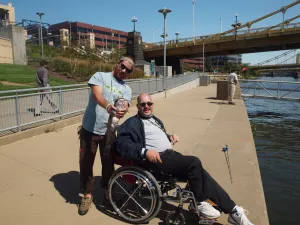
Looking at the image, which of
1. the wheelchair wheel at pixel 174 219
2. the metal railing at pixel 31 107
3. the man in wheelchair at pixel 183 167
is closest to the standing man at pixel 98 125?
the man in wheelchair at pixel 183 167

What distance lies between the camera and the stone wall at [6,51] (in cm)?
2560

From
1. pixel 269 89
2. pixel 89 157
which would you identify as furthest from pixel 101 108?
pixel 269 89

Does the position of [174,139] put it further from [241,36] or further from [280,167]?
[241,36]

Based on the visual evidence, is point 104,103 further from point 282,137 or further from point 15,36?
point 15,36

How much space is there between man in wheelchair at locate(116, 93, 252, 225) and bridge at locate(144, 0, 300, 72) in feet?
133

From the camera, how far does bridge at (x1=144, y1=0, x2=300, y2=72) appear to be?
38.5m

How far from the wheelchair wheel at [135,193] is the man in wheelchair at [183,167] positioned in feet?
0.51

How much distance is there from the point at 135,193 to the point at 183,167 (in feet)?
2.04

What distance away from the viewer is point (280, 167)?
22.1 ft

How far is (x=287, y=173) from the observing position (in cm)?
630

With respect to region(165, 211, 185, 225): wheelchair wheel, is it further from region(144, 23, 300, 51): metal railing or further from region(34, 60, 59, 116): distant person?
region(144, 23, 300, 51): metal railing

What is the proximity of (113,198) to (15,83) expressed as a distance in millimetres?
14490

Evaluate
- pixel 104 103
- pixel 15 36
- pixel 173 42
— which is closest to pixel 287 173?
pixel 104 103

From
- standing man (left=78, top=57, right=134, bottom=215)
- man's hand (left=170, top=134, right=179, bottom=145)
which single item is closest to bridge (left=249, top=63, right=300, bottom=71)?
man's hand (left=170, top=134, right=179, bottom=145)
